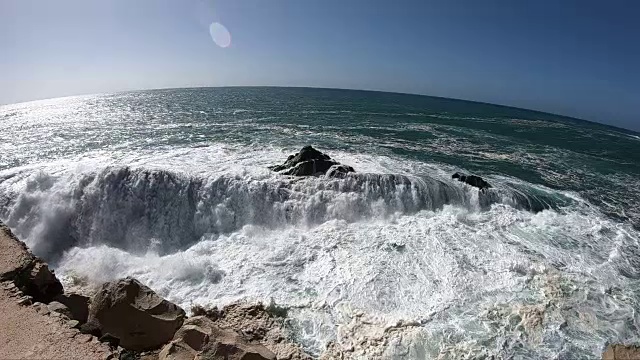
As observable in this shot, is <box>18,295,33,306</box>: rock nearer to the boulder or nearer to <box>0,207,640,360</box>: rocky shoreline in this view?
<box>0,207,640,360</box>: rocky shoreline

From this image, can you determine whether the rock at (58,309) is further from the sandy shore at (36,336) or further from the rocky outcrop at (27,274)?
the rocky outcrop at (27,274)

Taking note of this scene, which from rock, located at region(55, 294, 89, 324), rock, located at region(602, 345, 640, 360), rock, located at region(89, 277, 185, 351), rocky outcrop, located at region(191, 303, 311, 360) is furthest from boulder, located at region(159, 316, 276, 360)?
rock, located at region(602, 345, 640, 360)

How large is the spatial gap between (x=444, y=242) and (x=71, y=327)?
13.2 m

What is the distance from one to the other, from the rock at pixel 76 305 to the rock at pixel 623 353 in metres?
13.1

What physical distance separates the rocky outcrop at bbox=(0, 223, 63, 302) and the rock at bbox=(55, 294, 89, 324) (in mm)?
251

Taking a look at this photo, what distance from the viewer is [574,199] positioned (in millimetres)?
21875

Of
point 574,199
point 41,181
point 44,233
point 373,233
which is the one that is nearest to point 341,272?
point 373,233

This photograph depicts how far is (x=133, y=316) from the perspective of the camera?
8375 mm

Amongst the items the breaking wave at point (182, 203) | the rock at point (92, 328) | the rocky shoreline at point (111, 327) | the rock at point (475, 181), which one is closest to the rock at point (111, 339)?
the rocky shoreline at point (111, 327)

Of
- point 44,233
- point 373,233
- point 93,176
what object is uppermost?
point 93,176

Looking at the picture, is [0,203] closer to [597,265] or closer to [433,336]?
[433,336]

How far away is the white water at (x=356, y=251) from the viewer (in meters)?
10.4

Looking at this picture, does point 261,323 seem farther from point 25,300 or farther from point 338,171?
point 338,171

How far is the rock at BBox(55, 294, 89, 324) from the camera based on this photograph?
8.64m
